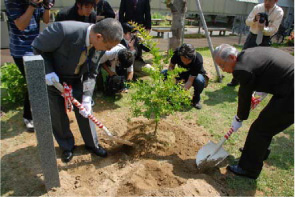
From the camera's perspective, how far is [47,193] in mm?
2516

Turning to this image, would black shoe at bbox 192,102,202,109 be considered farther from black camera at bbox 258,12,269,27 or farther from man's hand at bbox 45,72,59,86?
man's hand at bbox 45,72,59,86

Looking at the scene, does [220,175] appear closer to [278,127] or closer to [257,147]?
[257,147]

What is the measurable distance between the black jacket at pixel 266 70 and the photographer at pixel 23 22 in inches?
91.7

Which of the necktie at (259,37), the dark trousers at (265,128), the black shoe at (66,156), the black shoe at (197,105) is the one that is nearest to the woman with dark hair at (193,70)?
the black shoe at (197,105)

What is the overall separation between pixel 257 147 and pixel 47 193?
2278 mm

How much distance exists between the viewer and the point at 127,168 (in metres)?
2.91

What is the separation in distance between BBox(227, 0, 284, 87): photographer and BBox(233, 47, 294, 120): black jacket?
2.59 metres

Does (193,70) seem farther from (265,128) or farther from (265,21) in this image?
(265,128)

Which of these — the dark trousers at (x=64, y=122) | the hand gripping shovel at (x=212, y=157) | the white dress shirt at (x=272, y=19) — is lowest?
the hand gripping shovel at (x=212, y=157)

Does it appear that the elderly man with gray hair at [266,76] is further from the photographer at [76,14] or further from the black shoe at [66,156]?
the black shoe at [66,156]

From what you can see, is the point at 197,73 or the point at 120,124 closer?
Answer: the point at 120,124

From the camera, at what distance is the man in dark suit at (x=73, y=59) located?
2.35 m

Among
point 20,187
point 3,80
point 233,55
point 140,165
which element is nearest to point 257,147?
point 233,55

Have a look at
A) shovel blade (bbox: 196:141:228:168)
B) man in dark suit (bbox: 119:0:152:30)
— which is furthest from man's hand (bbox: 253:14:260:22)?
shovel blade (bbox: 196:141:228:168)
